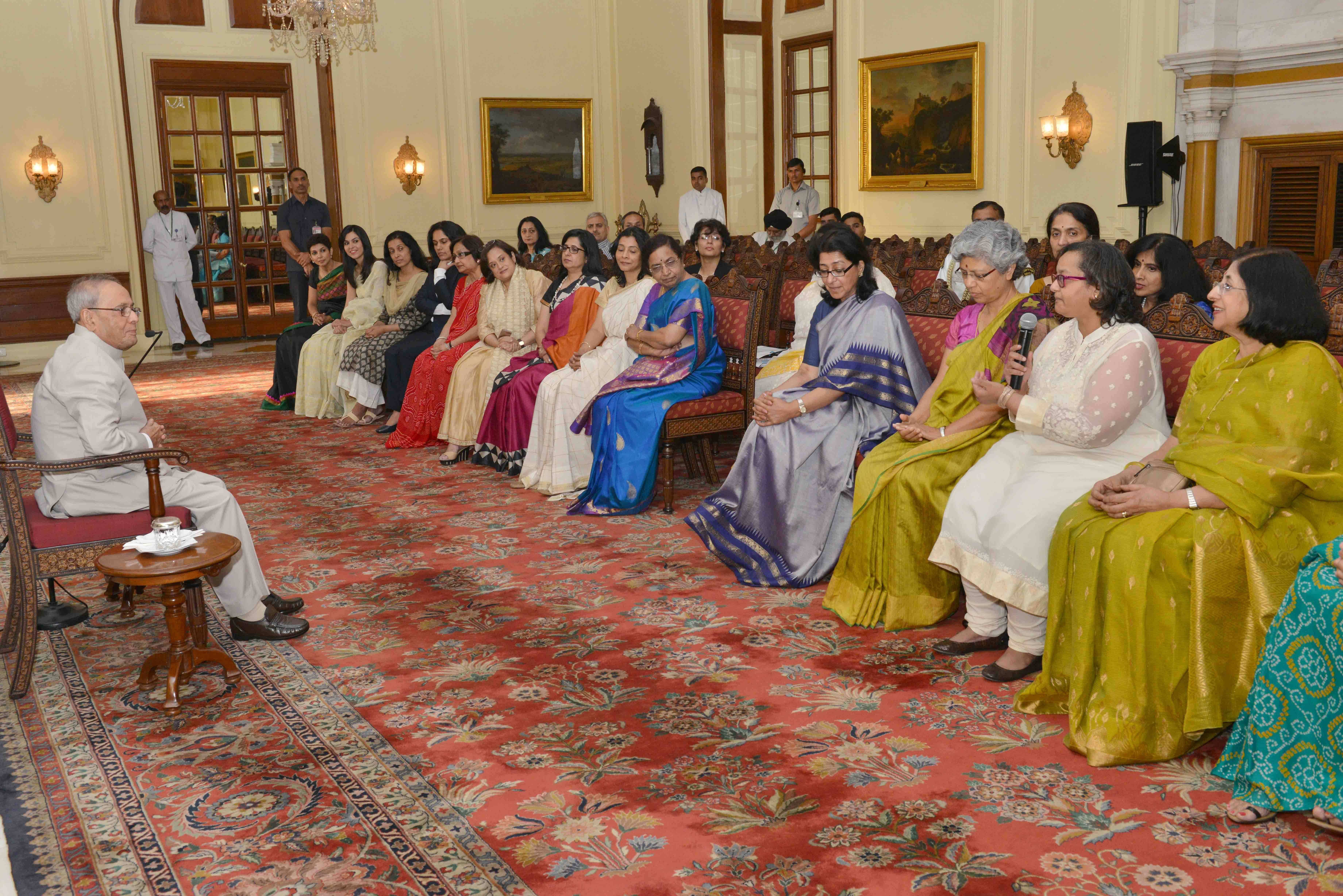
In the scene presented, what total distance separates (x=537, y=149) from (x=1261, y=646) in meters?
13.1

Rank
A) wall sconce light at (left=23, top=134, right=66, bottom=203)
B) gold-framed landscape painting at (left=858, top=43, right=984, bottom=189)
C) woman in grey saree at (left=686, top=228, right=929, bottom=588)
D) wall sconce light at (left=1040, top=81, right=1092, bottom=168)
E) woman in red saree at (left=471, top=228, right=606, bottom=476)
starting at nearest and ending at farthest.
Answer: woman in grey saree at (left=686, top=228, right=929, bottom=588) → woman in red saree at (left=471, top=228, right=606, bottom=476) → wall sconce light at (left=1040, top=81, right=1092, bottom=168) → gold-framed landscape painting at (left=858, top=43, right=984, bottom=189) → wall sconce light at (left=23, top=134, right=66, bottom=203)

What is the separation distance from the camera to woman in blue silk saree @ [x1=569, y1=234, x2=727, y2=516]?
605 centimetres

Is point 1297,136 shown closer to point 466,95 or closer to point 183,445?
point 183,445

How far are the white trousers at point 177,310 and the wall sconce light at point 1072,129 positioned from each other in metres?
9.07

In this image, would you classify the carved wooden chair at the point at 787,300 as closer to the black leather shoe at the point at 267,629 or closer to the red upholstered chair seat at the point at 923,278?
the red upholstered chair seat at the point at 923,278

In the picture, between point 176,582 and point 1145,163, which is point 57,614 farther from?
point 1145,163

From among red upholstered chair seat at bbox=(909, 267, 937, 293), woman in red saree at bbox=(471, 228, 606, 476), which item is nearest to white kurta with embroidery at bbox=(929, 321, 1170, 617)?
woman in red saree at bbox=(471, 228, 606, 476)

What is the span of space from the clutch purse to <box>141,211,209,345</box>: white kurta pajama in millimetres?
11975

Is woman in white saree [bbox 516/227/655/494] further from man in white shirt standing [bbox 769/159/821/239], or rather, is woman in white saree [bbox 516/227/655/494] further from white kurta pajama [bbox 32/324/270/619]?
man in white shirt standing [bbox 769/159/821/239]

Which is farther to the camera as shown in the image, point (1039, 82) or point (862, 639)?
point (1039, 82)

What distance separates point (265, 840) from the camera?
2.98m

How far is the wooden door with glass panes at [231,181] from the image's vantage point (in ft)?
44.7

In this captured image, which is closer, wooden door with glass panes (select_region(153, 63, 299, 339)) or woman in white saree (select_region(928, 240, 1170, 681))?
woman in white saree (select_region(928, 240, 1170, 681))

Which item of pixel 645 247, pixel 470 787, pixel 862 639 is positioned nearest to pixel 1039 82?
pixel 645 247
